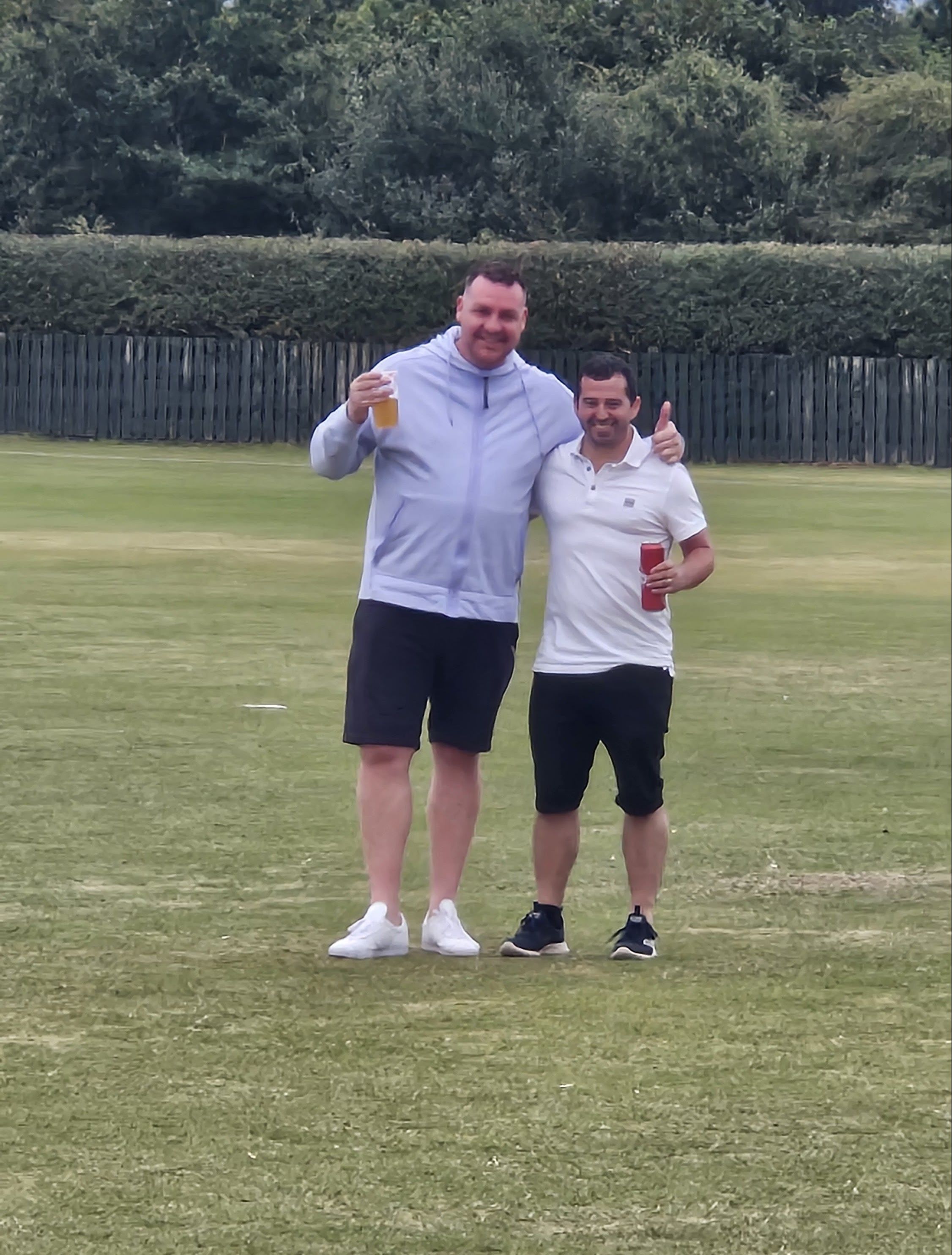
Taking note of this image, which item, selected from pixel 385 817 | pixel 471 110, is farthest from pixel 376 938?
pixel 471 110

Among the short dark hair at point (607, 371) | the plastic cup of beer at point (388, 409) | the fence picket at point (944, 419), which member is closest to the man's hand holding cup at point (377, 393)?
the plastic cup of beer at point (388, 409)

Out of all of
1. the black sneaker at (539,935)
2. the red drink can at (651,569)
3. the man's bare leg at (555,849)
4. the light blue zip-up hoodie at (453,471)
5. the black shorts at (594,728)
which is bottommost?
the black sneaker at (539,935)

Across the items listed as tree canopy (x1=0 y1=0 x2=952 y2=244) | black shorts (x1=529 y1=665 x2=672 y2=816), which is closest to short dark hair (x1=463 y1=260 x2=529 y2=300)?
black shorts (x1=529 y1=665 x2=672 y2=816)

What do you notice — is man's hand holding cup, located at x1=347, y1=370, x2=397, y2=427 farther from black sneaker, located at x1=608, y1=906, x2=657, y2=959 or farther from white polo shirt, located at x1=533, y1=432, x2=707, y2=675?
black sneaker, located at x1=608, y1=906, x2=657, y2=959

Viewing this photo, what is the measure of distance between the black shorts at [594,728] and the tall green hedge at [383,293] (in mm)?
831

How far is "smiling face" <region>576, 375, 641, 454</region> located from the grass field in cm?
16

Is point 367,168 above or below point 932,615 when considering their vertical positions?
above

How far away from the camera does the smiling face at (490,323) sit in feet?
7.27

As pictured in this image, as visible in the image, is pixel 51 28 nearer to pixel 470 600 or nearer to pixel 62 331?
pixel 62 331

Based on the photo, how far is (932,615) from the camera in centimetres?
1323

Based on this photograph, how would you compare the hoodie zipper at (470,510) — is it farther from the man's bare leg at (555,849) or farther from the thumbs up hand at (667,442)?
the man's bare leg at (555,849)

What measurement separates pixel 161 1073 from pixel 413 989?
82 centimetres

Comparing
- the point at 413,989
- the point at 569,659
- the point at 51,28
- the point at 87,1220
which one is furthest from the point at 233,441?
the point at 413,989

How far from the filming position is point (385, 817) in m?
3.65
